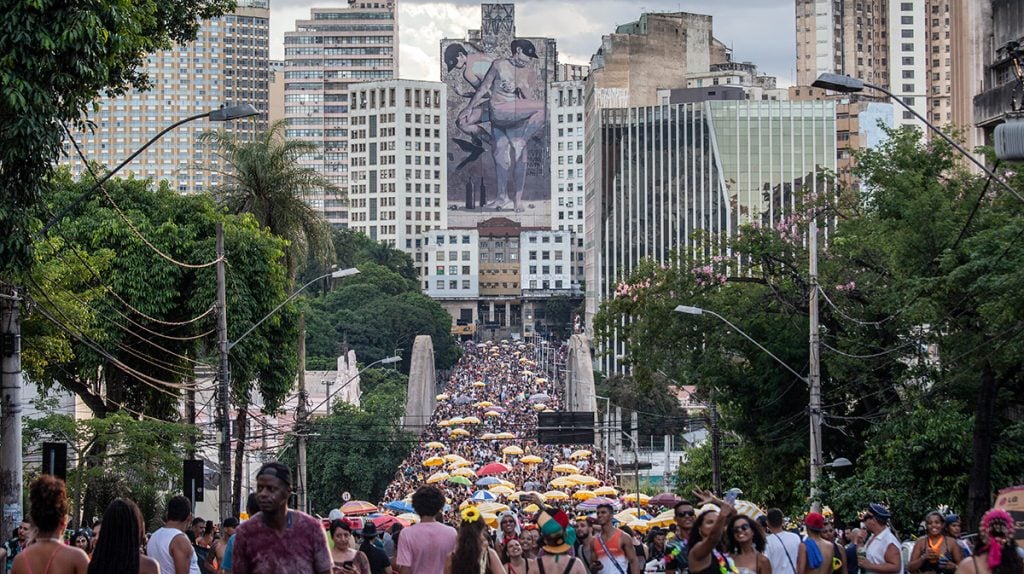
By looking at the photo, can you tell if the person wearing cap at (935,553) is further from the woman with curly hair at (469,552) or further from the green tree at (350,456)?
the green tree at (350,456)

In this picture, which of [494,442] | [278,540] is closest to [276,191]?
[278,540]

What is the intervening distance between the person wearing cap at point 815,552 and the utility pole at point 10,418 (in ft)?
31.7

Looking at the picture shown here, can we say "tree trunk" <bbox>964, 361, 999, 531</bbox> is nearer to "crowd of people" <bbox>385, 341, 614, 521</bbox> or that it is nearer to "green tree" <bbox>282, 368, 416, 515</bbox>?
"crowd of people" <bbox>385, 341, 614, 521</bbox>

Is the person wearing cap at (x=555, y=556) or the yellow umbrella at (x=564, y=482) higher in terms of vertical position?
the person wearing cap at (x=555, y=556)

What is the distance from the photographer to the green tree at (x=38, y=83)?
62.5 ft

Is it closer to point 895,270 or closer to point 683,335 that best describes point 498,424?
point 683,335

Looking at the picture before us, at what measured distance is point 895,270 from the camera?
109ft

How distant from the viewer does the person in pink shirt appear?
12.0 m

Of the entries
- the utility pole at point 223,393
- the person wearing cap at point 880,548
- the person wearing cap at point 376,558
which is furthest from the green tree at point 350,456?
the person wearing cap at point 880,548

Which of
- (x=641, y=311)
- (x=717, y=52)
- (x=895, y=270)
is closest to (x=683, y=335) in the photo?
(x=641, y=311)

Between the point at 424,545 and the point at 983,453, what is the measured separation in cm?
1899

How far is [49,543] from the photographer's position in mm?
10055

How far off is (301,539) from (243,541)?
0.30 metres

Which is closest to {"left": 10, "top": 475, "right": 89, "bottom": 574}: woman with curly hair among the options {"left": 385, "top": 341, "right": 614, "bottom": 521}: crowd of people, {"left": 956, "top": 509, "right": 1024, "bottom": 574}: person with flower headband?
{"left": 956, "top": 509, "right": 1024, "bottom": 574}: person with flower headband
